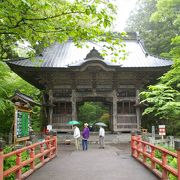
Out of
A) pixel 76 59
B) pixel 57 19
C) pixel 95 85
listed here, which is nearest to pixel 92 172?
pixel 57 19

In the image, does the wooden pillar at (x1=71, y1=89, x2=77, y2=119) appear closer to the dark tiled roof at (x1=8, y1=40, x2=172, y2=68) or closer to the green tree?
the dark tiled roof at (x1=8, y1=40, x2=172, y2=68)

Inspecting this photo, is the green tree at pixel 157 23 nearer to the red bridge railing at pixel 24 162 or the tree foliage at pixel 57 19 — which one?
the red bridge railing at pixel 24 162

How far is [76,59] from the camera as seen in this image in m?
22.9

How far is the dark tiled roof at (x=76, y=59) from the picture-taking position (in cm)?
1983

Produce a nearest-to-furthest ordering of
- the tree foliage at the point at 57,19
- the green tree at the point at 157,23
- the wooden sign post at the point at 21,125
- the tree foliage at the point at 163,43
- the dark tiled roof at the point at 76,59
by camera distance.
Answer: the tree foliage at the point at 57,19 < the wooden sign post at the point at 21,125 < the tree foliage at the point at 163,43 < the dark tiled roof at the point at 76,59 < the green tree at the point at 157,23

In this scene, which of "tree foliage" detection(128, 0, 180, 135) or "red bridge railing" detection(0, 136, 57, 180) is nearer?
"red bridge railing" detection(0, 136, 57, 180)

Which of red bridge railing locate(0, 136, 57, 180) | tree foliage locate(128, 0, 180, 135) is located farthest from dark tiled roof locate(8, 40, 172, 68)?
red bridge railing locate(0, 136, 57, 180)

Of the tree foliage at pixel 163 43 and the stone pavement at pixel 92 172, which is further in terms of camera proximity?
the tree foliage at pixel 163 43

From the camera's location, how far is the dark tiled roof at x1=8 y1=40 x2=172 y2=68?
19828 mm

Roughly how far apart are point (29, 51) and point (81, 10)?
3528 millimetres

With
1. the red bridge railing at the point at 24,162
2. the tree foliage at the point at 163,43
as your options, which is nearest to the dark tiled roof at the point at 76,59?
the tree foliage at the point at 163,43

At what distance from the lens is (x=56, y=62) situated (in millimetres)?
21125

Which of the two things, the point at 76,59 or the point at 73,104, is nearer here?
the point at 73,104

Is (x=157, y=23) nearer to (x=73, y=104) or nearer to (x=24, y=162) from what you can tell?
(x=73, y=104)
